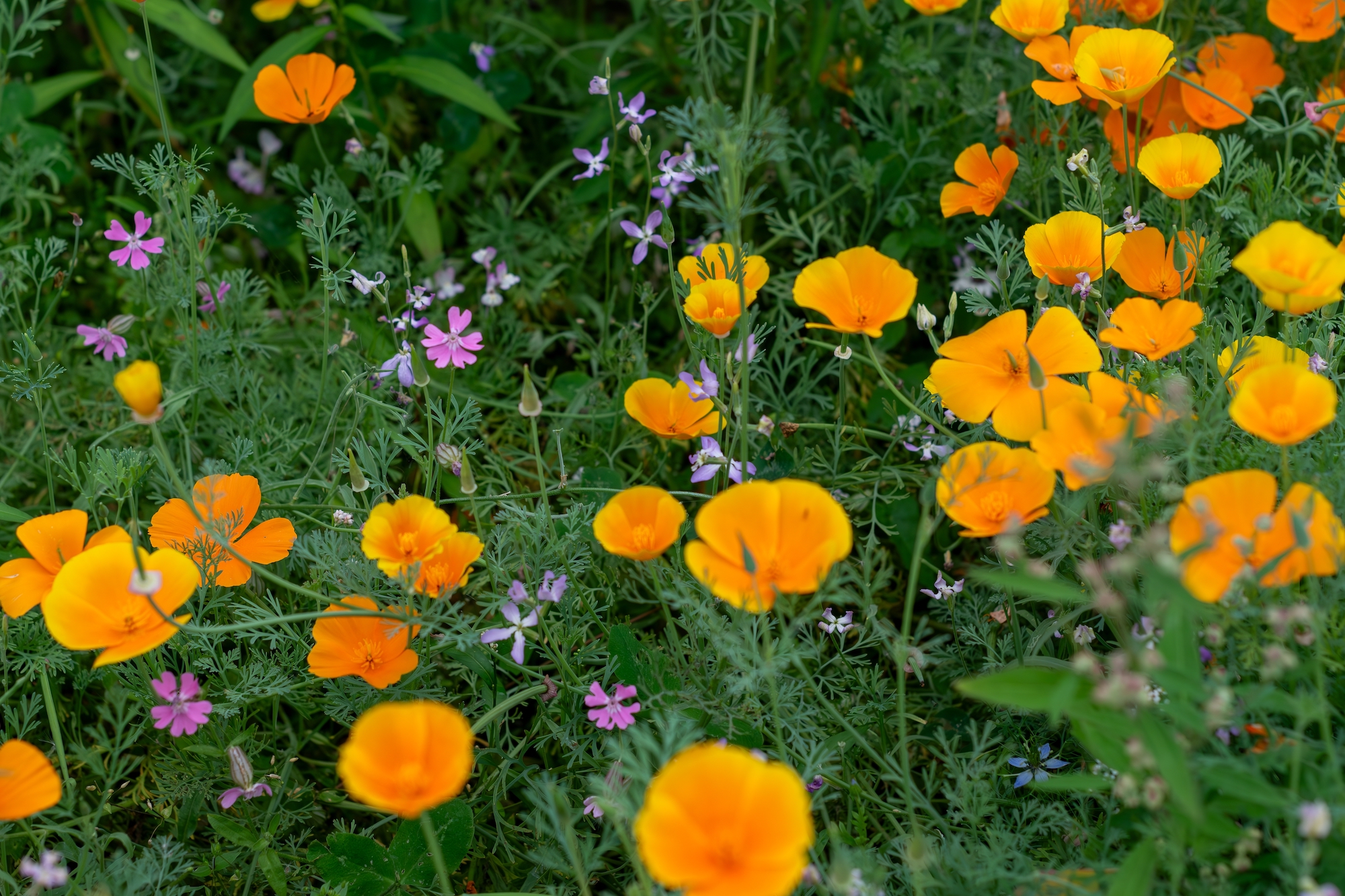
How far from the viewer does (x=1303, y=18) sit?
6.08 ft

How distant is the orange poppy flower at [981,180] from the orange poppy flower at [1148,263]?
0.70ft

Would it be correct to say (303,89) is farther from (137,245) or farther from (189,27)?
(189,27)

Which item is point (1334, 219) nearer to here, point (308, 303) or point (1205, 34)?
point (1205, 34)

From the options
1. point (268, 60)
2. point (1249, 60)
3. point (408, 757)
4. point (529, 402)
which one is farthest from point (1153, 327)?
point (268, 60)

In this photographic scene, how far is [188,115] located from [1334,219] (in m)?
2.27

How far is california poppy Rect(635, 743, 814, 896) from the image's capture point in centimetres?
91

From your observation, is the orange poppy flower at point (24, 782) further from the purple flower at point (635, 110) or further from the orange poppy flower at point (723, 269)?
the purple flower at point (635, 110)

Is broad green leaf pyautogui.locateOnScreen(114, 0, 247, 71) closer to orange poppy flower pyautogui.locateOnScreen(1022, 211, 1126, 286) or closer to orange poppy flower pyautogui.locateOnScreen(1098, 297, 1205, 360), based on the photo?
orange poppy flower pyautogui.locateOnScreen(1022, 211, 1126, 286)

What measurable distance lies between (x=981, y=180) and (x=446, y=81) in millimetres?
1034

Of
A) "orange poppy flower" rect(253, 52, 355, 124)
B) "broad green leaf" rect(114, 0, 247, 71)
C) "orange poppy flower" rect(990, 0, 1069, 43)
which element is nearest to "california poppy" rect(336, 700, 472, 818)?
"orange poppy flower" rect(253, 52, 355, 124)

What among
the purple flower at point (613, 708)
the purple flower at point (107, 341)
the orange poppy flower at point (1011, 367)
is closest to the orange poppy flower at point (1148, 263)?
the orange poppy flower at point (1011, 367)

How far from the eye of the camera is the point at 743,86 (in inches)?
85.8

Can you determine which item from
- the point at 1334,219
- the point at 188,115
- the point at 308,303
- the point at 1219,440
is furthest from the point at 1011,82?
the point at 188,115

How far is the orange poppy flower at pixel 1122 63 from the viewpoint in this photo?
148 centimetres
